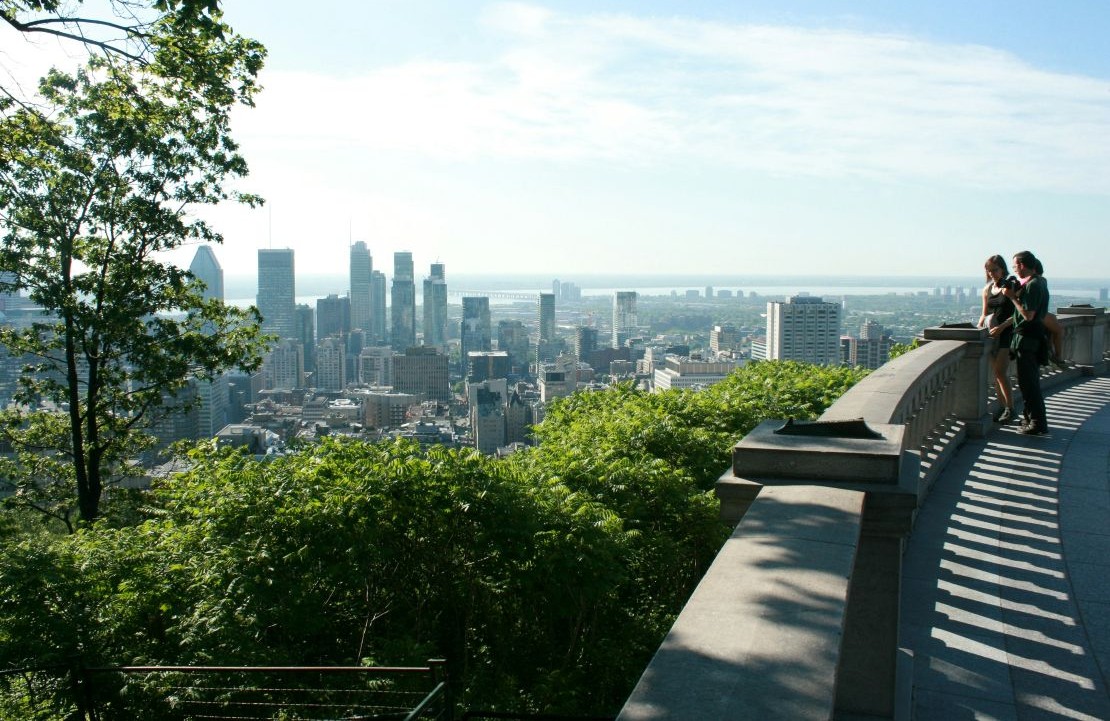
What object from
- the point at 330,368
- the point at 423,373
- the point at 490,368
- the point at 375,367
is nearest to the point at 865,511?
the point at 423,373

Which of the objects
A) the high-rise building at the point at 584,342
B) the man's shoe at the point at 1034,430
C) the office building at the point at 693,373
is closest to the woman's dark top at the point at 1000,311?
the man's shoe at the point at 1034,430

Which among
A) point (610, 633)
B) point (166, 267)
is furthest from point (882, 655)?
point (166, 267)

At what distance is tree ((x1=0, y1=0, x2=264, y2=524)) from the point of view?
52.1ft

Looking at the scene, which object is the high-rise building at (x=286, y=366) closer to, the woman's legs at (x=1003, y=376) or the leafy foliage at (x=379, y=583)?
the woman's legs at (x=1003, y=376)

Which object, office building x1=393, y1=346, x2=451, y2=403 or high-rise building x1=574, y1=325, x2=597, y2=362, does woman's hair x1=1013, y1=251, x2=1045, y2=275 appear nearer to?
office building x1=393, y1=346, x2=451, y2=403

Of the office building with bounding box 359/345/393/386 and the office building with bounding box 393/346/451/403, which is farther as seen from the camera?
the office building with bounding box 359/345/393/386

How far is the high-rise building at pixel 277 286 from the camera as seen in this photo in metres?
176

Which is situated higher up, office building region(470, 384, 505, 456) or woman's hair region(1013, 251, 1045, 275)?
woman's hair region(1013, 251, 1045, 275)

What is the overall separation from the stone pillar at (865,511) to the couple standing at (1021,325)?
19.0ft

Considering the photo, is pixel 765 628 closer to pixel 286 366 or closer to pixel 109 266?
pixel 109 266

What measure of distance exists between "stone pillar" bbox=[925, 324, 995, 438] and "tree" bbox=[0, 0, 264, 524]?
10980mm

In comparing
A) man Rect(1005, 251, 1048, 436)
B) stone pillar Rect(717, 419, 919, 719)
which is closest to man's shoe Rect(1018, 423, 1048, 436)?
man Rect(1005, 251, 1048, 436)

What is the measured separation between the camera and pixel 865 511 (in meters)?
3.68

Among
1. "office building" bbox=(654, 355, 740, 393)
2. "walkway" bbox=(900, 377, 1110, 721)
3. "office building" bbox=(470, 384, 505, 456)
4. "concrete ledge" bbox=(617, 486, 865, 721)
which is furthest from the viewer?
"office building" bbox=(654, 355, 740, 393)
